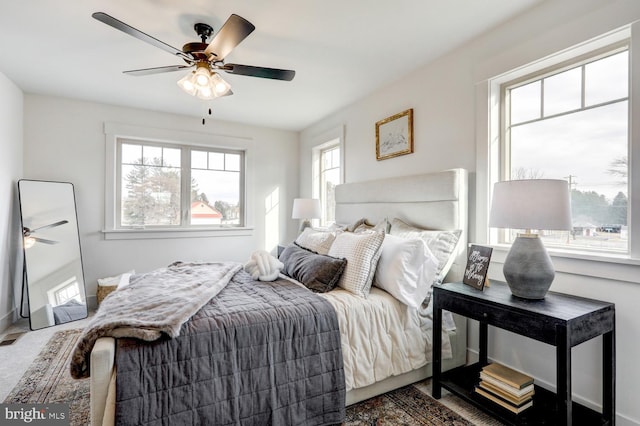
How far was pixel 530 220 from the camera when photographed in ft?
5.07

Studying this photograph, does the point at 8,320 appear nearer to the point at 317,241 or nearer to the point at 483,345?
the point at 317,241

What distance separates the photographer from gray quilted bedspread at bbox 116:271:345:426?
131cm

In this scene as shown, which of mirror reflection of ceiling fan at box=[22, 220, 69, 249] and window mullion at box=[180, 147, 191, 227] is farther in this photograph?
window mullion at box=[180, 147, 191, 227]

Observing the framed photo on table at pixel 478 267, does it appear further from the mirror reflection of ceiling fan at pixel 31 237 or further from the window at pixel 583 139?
the mirror reflection of ceiling fan at pixel 31 237

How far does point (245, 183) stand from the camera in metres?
4.68

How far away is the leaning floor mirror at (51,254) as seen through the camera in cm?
319

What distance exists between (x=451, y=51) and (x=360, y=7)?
0.95 m

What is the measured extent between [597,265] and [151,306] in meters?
2.37

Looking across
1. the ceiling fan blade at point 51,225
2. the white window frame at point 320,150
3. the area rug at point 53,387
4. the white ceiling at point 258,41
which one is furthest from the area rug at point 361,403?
the white window frame at point 320,150

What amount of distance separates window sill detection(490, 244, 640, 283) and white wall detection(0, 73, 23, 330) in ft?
15.0

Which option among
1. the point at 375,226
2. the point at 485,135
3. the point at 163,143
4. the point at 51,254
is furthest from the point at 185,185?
the point at 485,135

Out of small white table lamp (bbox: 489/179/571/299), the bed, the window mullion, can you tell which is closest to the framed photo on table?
small white table lamp (bbox: 489/179/571/299)

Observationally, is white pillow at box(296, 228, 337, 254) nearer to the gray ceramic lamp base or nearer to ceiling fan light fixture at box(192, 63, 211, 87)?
the gray ceramic lamp base

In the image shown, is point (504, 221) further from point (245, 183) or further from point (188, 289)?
point (245, 183)
